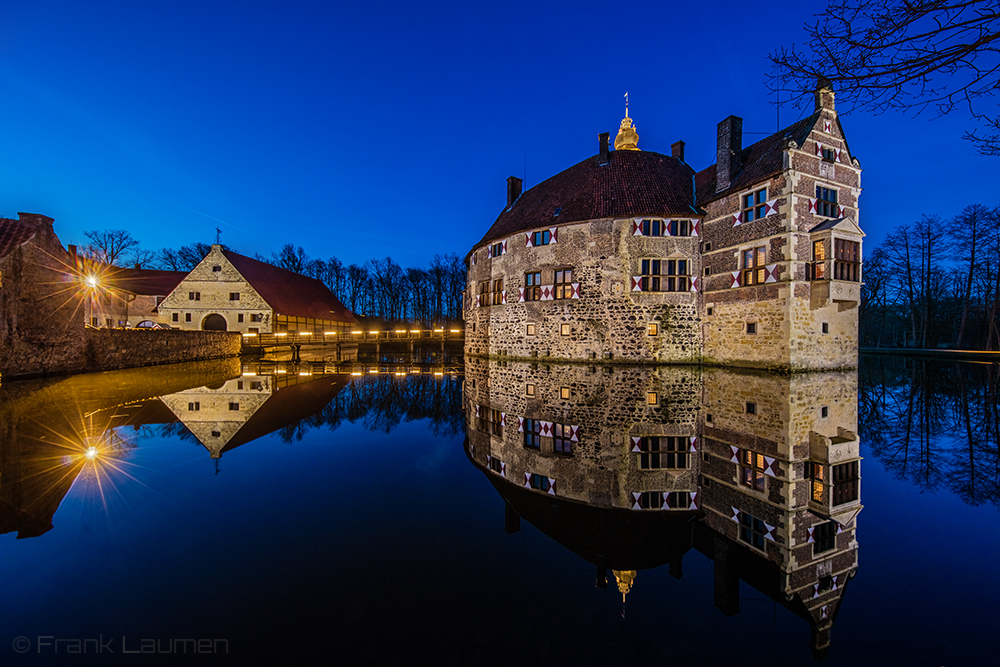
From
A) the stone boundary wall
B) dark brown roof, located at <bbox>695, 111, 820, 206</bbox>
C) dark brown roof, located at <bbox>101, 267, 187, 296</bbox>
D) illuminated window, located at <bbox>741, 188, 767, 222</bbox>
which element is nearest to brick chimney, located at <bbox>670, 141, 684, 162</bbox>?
dark brown roof, located at <bbox>695, 111, 820, 206</bbox>

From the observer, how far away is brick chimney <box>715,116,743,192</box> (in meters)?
18.2

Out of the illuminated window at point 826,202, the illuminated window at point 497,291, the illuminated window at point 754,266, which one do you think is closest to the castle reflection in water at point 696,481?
the illuminated window at point 754,266

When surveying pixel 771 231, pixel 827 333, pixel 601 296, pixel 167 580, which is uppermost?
pixel 771 231

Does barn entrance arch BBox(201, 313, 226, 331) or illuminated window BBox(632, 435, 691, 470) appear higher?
barn entrance arch BBox(201, 313, 226, 331)

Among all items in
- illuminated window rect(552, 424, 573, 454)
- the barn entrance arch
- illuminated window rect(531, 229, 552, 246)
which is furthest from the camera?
the barn entrance arch

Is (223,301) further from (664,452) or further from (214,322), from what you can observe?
(664,452)

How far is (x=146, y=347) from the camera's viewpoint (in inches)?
795

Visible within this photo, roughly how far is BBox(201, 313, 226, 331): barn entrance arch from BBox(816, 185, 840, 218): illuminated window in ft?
129

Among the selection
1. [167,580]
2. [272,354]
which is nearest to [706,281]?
[167,580]

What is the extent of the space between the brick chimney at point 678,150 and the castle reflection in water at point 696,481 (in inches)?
685

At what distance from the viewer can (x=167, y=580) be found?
309cm

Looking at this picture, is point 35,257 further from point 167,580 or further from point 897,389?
point 897,389

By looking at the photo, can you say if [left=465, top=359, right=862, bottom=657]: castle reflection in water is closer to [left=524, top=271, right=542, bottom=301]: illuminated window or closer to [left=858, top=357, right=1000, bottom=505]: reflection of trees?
[left=858, top=357, right=1000, bottom=505]: reflection of trees

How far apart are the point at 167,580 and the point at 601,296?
18.0 metres
